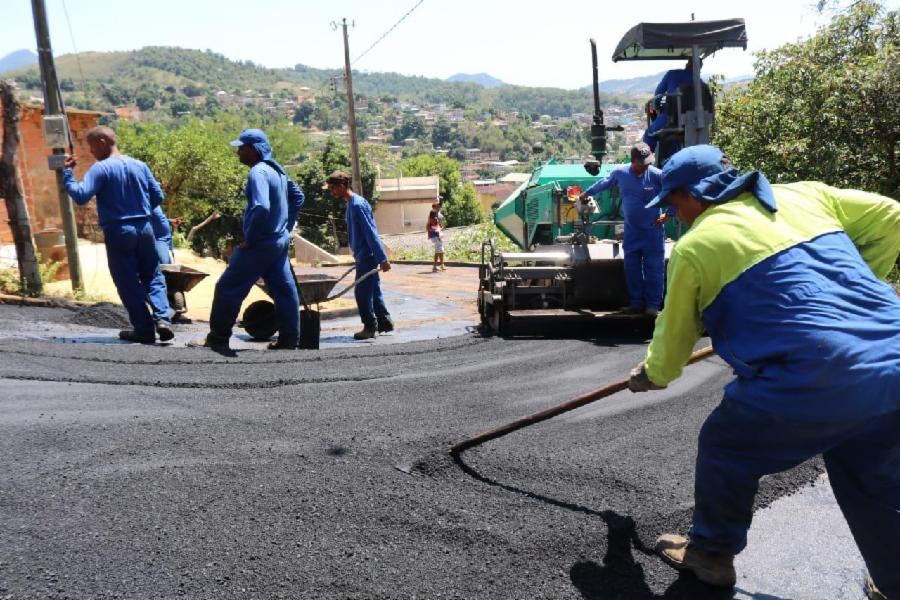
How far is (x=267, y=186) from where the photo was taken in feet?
21.0

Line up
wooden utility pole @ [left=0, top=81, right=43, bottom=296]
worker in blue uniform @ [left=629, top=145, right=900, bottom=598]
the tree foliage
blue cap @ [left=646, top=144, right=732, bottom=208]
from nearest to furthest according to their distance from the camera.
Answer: worker in blue uniform @ [left=629, top=145, right=900, bottom=598]
blue cap @ [left=646, top=144, right=732, bottom=208]
wooden utility pole @ [left=0, top=81, right=43, bottom=296]
the tree foliage

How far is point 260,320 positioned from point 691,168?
540 centimetres

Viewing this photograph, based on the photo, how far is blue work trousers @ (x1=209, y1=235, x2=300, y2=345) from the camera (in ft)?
21.0

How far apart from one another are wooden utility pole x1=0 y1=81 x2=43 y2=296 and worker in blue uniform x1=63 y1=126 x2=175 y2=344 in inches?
92.6

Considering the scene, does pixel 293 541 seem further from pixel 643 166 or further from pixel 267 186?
pixel 643 166

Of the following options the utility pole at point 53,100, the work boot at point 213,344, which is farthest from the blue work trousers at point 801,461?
the utility pole at point 53,100

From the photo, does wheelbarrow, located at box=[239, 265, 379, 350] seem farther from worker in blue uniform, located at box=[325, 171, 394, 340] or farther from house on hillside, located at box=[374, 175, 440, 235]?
house on hillside, located at box=[374, 175, 440, 235]

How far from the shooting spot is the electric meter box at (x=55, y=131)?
29.2 ft

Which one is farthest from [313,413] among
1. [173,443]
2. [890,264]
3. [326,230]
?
[326,230]

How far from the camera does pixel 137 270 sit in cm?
659

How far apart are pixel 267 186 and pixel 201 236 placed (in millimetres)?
23943

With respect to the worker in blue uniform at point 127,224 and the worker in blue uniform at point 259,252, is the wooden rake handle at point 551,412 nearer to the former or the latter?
the worker in blue uniform at point 259,252

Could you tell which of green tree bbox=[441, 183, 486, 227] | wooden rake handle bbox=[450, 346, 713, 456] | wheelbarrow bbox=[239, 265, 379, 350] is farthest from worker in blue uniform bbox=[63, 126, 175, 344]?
green tree bbox=[441, 183, 486, 227]

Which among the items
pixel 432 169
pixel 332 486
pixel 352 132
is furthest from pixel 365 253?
pixel 432 169
